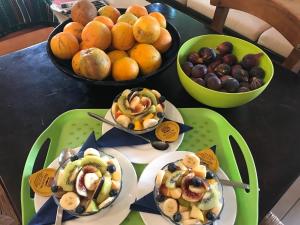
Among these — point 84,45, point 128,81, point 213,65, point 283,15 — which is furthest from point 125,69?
point 283,15

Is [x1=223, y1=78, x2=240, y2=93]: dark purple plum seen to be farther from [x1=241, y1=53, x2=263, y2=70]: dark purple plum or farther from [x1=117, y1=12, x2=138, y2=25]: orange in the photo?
[x1=117, y1=12, x2=138, y2=25]: orange

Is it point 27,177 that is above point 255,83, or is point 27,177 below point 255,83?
below

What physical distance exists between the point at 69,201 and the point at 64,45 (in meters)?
0.40

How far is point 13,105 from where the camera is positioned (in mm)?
721

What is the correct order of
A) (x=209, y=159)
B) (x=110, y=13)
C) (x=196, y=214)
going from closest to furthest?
1. (x=196, y=214)
2. (x=209, y=159)
3. (x=110, y=13)

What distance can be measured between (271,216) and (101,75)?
0.60 meters

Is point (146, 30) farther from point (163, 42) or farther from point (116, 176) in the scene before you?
point (116, 176)

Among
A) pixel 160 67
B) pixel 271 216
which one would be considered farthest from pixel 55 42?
pixel 271 216

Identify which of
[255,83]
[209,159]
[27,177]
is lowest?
[27,177]

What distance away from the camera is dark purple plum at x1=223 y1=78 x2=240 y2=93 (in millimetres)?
667

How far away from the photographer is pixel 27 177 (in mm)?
556

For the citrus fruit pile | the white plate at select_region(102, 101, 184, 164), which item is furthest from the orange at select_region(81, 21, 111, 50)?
the white plate at select_region(102, 101, 184, 164)

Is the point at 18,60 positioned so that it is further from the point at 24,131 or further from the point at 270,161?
the point at 270,161

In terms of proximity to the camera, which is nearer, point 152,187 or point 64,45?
point 152,187
